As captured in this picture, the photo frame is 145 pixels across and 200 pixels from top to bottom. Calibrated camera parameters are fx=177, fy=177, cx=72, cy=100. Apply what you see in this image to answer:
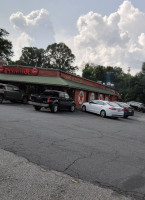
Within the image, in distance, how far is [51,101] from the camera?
14.9 meters

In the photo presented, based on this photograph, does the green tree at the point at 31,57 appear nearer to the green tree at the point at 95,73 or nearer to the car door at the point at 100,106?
the green tree at the point at 95,73

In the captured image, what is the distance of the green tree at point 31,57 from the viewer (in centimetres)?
6950

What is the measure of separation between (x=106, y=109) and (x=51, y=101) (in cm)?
538

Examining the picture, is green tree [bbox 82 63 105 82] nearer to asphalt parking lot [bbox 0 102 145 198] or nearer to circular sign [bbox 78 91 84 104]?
circular sign [bbox 78 91 84 104]

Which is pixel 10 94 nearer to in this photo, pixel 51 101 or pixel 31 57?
pixel 51 101

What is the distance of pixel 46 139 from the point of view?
6246mm

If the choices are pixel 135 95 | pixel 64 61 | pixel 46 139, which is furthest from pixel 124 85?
pixel 46 139

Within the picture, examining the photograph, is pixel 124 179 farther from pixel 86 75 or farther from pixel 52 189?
pixel 86 75

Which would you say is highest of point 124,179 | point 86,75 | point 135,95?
point 86,75

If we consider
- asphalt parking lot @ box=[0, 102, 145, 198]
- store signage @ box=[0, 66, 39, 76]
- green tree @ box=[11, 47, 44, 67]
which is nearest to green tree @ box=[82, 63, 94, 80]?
green tree @ box=[11, 47, 44, 67]

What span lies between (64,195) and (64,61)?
6704cm

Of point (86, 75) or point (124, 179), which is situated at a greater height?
point (86, 75)

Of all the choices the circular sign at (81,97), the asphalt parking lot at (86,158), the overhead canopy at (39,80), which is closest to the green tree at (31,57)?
the overhead canopy at (39,80)

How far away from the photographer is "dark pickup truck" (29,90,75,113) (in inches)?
582
